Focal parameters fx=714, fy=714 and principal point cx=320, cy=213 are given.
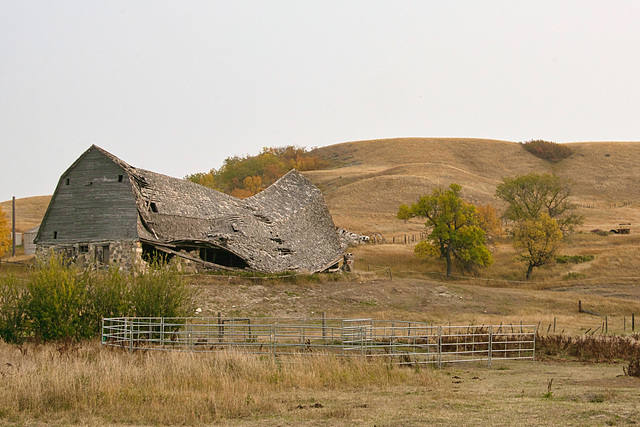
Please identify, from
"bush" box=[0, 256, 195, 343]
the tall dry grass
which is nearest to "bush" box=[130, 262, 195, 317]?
"bush" box=[0, 256, 195, 343]

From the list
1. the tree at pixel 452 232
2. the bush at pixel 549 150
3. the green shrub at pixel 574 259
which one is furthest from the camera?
the bush at pixel 549 150

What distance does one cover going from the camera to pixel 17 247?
238ft

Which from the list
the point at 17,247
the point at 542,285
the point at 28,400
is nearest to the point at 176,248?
the point at 542,285

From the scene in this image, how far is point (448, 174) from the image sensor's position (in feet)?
399

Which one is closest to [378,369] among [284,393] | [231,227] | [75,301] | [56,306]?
[284,393]

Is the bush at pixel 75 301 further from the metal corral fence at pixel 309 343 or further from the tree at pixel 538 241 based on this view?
the tree at pixel 538 241

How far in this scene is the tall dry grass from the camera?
13.7m

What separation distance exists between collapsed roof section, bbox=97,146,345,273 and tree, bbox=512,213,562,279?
16266mm

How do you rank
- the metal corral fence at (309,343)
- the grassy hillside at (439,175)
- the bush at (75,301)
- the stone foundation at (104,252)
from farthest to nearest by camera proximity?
Answer: the grassy hillside at (439,175), the stone foundation at (104,252), the bush at (75,301), the metal corral fence at (309,343)

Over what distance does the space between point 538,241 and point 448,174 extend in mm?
63160

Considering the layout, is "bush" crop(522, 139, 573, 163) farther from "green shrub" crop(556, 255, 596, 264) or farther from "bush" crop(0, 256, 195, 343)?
"bush" crop(0, 256, 195, 343)

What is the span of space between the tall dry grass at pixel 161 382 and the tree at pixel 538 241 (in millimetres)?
42088

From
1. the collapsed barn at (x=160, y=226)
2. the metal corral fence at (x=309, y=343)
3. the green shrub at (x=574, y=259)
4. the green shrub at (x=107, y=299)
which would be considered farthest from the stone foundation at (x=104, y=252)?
the green shrub at (x=574, y=259)

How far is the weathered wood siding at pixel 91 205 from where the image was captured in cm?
4175
